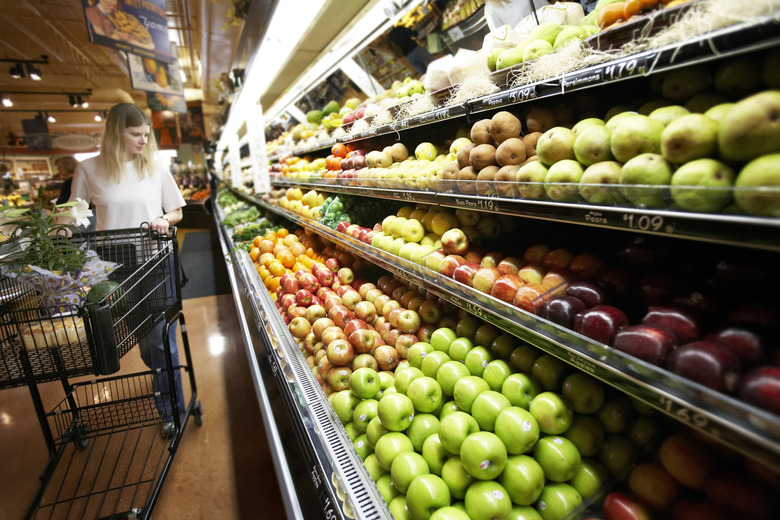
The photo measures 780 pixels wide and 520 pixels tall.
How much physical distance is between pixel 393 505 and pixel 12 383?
159 cm

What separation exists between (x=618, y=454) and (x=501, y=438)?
1.06ft

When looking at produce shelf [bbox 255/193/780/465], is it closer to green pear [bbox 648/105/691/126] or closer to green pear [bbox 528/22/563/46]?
green pear [bbox 648/105/691/126]

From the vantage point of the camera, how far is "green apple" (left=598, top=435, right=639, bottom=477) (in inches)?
41.0

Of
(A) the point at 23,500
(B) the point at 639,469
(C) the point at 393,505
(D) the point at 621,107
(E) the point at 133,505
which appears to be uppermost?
(D) the point at 621,107

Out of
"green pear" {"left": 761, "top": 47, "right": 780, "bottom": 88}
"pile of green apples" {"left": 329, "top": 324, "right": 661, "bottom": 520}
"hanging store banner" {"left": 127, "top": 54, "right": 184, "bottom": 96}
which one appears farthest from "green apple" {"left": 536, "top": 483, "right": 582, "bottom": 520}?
"hanging store banner" {"left": 127, "top": 54, "right": 184, "bottom": 96}

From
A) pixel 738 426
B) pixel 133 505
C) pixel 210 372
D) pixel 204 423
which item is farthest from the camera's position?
pixel 210 372

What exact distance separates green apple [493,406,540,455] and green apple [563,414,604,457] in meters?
0.11

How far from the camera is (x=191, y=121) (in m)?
14.3

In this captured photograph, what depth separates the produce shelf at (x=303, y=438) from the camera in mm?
1104

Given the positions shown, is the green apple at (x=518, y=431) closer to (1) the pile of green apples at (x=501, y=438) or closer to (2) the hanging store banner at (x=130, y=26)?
(1) the pile of green apples at (x=501, y=438)

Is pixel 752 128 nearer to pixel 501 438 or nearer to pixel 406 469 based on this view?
pixel 501 438

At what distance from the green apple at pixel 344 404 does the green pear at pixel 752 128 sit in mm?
1409

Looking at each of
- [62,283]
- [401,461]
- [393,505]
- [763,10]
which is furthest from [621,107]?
[62,283]

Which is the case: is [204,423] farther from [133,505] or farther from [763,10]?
[763,10]
